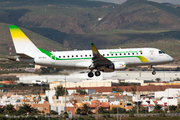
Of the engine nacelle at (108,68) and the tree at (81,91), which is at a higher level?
the engine nacelle at (108,68)

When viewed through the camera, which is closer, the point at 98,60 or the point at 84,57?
the point at 98,60

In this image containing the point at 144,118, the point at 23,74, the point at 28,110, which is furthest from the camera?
the point at 23,74

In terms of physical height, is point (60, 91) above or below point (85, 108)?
above

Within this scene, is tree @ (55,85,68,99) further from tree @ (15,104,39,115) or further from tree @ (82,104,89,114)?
tree @ (82,104,89,114)

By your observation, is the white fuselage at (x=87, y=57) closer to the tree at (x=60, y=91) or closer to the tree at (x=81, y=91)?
the tree at (x=60, y=91)

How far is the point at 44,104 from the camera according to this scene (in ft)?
355

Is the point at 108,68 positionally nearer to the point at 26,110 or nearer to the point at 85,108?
the point at 85,108

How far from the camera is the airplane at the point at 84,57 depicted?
68.9m

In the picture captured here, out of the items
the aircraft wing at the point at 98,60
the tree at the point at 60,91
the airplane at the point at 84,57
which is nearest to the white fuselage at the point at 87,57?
the airplane at the point at 84,57

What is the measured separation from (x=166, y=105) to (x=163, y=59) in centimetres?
4951

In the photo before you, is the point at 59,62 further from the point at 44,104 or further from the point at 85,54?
the point at 44,104

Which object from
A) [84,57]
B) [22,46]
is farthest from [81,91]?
[84,57]

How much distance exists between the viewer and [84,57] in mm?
69000

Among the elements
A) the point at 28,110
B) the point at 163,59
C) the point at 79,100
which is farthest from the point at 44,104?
the point at 163,59
